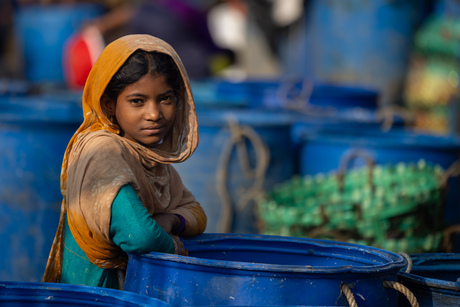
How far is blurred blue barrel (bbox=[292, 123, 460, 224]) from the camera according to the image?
14.9 ft

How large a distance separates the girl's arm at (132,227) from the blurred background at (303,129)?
1.87m

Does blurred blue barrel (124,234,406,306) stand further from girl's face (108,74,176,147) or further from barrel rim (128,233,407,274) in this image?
girl's face (108,74,176,147)

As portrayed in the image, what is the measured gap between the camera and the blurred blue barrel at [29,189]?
160 inches

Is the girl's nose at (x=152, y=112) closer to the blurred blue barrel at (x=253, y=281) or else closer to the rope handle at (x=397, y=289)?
the blurred blue barrel at (x=253, y=281)

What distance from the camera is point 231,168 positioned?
4508 millimetres

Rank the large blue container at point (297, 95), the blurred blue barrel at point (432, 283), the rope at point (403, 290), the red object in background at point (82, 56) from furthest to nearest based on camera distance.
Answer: the red object in background at point (82, 56)
the large blue container at point (297, 95)
the blurred blue barrel at point (432, 283)
the rope at point (403, 290)

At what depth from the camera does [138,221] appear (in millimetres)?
2088

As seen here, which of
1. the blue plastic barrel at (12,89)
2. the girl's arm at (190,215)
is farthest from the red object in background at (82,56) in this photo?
the girl's arm at (190,215)

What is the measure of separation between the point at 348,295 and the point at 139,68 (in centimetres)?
87

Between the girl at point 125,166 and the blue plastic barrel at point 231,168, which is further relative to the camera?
the blue plastic barrel at point 231,168

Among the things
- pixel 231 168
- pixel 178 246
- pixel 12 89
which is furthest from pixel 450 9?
pixel 178 246

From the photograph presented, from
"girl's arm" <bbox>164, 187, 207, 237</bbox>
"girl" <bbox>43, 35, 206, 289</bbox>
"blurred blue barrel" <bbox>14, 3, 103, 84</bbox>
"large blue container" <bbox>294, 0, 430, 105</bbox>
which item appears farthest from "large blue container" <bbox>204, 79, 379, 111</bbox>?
"blurred blue barrel" <bbox>14, 3, 103, 84</bbox>

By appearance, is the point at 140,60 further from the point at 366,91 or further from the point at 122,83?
the point at 366,91

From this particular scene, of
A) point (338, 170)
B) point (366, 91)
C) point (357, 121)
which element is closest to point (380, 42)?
point (366, 91)
